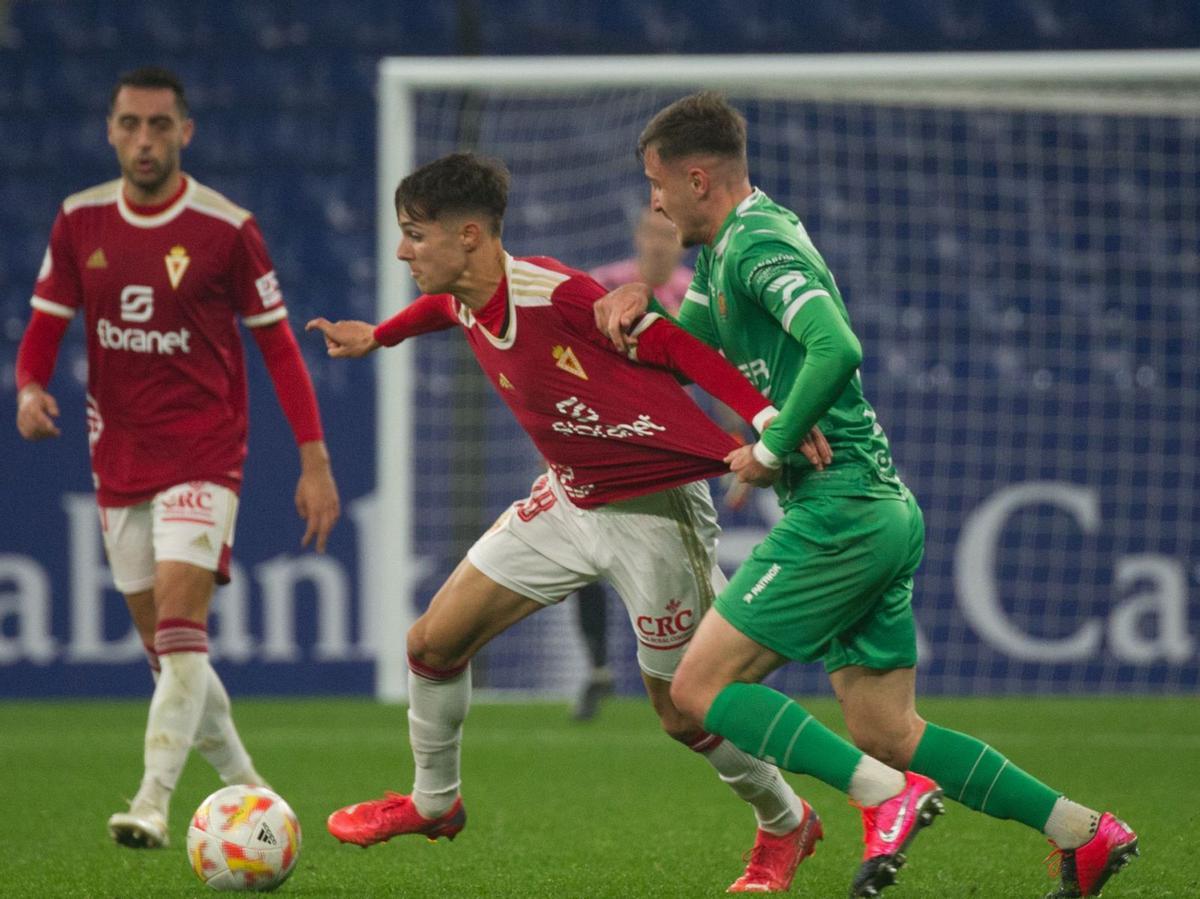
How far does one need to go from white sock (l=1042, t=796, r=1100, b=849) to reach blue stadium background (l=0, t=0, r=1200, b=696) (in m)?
5.40

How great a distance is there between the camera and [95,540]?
30.2 ft

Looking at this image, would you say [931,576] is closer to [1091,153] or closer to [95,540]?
[1091,153]

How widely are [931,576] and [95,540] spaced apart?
13.3 ft

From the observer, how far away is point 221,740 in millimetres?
5328

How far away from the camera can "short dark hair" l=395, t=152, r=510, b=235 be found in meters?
4.40

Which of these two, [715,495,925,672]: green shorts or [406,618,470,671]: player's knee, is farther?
[406,618,470,671]: player's knee

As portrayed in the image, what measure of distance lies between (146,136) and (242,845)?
84.3 inches

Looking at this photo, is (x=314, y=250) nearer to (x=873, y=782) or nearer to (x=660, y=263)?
(x=660, y=263)

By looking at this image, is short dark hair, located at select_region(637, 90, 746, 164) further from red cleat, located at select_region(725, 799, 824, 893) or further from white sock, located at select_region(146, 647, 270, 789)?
white sock, located at select_region(146, 647, 270, 789)

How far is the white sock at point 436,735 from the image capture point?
452 centimetres

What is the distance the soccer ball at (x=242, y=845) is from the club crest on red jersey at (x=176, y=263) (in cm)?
166

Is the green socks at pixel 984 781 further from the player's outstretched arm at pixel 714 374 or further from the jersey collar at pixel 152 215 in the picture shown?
the jersey collar at pixel 152 215

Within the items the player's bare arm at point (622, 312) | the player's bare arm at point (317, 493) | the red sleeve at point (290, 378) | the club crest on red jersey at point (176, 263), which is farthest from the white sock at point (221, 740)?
the player's bare arm at point (622, 312)

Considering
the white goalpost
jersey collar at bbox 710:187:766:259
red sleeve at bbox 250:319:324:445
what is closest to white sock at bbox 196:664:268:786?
red sleeve at bbox 250:319:324:445
